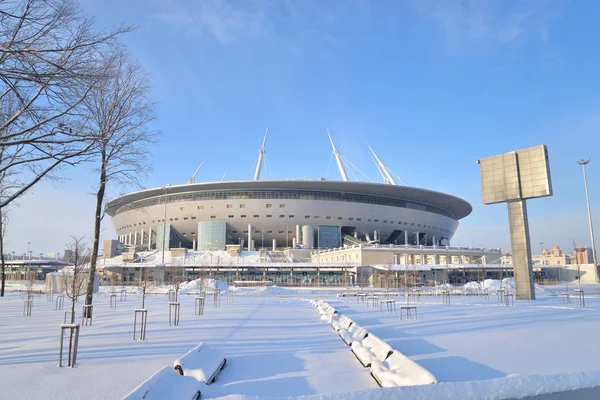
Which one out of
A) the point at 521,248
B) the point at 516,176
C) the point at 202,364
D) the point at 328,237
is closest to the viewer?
the point at 202,364

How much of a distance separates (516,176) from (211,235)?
6486cm

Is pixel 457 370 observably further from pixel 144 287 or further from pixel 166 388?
pixel 144 287

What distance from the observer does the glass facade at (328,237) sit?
84.2 meters

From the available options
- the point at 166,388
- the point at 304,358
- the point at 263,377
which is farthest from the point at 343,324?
the point at 166,388

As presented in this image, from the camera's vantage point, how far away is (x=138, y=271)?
234ft

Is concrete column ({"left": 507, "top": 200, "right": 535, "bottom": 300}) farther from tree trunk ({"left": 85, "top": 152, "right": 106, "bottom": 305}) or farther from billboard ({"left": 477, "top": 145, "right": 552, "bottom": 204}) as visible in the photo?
tree trunk ({"left": 85, "top": 152, "right": 106, "bottom": 305})

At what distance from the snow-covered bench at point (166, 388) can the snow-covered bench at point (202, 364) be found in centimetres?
80

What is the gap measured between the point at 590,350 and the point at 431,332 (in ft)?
14.3

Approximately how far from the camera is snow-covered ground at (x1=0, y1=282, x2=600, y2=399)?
14.4 feet

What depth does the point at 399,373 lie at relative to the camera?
6438 millimetres

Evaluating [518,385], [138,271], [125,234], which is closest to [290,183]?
[138,271]

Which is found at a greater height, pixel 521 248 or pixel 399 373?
pixel 521 248

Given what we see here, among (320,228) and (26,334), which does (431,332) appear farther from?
(320,228)

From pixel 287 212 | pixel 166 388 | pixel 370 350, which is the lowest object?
pixel 370 350
